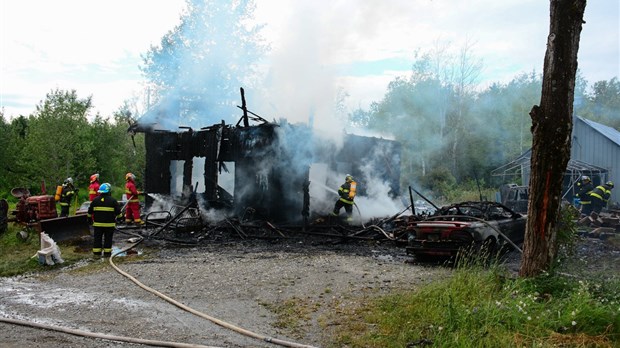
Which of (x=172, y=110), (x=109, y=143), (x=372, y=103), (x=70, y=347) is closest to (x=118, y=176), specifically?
(x=109, y=143)

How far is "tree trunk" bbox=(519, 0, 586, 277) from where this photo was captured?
5.85 meters

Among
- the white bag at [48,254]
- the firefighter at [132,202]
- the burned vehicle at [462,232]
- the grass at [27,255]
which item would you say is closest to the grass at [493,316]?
the burned vehicle at [462,232]

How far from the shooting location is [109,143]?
32.2 m

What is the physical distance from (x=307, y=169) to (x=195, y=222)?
3.82 meters

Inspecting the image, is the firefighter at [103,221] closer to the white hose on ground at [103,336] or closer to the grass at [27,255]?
the grass at [27,255]

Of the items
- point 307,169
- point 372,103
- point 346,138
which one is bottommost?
point 307,169

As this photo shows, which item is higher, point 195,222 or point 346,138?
point 346,138

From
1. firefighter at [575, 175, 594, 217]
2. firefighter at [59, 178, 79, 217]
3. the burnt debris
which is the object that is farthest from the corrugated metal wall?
firefighter at [59, 178, 79, 217]

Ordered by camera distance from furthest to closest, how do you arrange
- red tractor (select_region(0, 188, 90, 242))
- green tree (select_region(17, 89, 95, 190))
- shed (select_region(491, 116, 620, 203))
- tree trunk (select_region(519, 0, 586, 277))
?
1. green tree (select_region(17, 89, 95, 190))
2. shed (select_region(491, 116, 620, 203))
3. red tractor (select_region(0, 188, 90, 242))
4. tree trunk (select_region(519, 0, 586, 277))

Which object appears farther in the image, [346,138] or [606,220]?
[346,138]

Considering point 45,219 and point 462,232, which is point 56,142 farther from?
point 462,232

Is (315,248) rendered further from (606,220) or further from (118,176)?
(118,176)

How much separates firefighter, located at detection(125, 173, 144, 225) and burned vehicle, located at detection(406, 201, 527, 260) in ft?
29.4

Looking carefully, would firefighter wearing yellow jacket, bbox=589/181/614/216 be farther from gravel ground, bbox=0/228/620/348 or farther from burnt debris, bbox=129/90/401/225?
burnt debris, bbox=129/90/401/225
